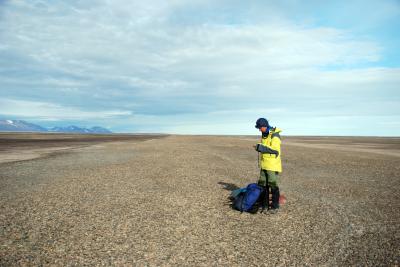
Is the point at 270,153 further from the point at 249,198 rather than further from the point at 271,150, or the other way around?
the point at 249,198

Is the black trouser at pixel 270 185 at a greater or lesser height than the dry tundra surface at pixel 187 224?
greater

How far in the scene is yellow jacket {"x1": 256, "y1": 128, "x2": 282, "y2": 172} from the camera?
963cm

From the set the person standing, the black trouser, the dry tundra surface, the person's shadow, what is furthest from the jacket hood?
the person's shadow

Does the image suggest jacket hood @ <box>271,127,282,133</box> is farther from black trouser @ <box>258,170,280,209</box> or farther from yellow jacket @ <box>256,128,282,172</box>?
black trouser @ <box>258,170,280,209</box>

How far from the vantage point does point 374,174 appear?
20.1 metres

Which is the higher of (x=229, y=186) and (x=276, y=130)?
(x=276, y=130)

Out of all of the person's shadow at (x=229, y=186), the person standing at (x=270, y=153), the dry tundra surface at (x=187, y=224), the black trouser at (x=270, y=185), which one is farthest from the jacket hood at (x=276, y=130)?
the person's shadow at (x=229, y=186)

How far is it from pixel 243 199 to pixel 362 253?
4.16 metres

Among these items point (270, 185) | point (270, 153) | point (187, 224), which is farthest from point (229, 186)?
point (187, 224)

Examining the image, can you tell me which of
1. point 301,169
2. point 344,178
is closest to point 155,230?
point 344,178

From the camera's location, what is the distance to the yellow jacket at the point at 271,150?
31.6 ft

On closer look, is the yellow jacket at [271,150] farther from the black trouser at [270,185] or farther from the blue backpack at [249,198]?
the blue backpack at [249,198]

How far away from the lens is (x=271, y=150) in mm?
9602

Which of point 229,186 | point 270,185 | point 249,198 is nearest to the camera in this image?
point 270,185
